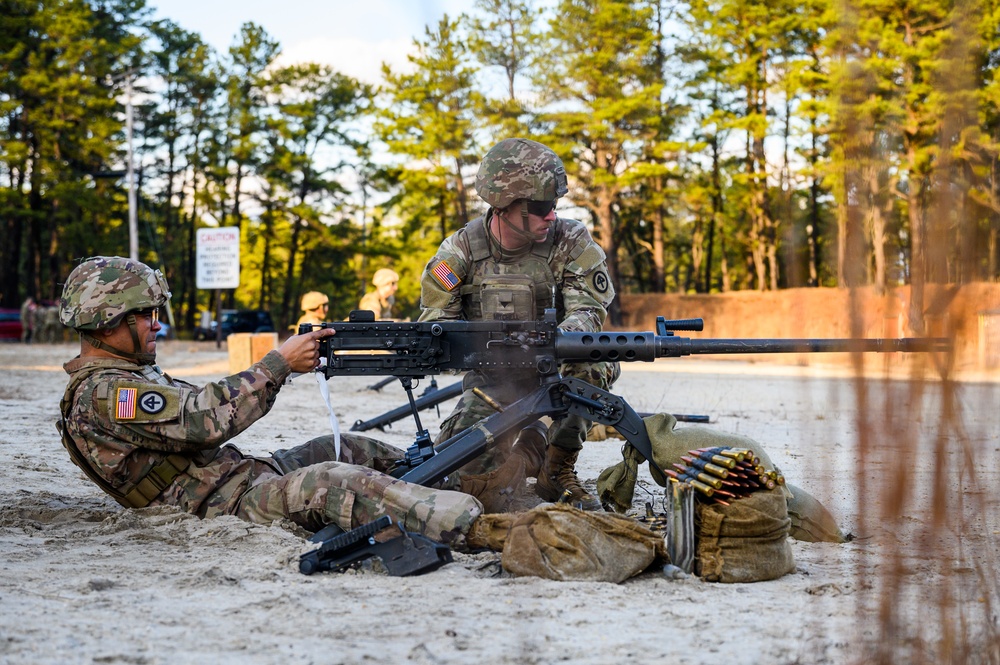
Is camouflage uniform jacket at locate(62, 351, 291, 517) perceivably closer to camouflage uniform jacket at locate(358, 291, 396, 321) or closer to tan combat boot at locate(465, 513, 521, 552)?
tan combat boot at locate(465, 513, 521, 552)

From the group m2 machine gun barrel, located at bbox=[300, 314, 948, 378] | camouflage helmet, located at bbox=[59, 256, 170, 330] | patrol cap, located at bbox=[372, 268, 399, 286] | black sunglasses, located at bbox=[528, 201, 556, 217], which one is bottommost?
m2 machine gun barrel, located at bbox=[300, 314, 948, 378]

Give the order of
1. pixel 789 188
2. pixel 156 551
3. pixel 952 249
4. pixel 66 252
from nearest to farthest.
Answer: pixel 952 249 < pixel 789 188 < pixel 156 551 < pixel 66 252

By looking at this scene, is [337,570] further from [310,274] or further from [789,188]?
[310,274]

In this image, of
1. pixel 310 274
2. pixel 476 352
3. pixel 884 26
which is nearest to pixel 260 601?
pixel 476 352

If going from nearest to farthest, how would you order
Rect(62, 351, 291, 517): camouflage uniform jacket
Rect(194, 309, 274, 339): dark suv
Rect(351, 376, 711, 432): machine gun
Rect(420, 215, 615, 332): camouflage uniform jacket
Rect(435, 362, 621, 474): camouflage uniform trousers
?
Rect(62, 351, 291, 517): camouflage uniform jacket
Rect(435, 362, 621, 474): camouflage uniform trousers
Rect(420, 215, 615, 332): camouflage uniform jacket
Rect(351, 376, 711, 432): machine gun
Rect(194, 309, 274, 339): dark suv

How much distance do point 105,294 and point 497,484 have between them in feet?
6.68

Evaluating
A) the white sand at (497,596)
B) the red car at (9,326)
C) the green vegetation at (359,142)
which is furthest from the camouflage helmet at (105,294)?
the red car at (9,326)

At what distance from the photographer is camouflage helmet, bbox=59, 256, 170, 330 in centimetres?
434

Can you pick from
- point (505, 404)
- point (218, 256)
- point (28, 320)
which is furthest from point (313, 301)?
point (28, 320)

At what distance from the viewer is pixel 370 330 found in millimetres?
4746

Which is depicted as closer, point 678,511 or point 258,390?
point 678,511

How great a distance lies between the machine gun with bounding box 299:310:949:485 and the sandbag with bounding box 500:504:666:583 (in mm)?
1008

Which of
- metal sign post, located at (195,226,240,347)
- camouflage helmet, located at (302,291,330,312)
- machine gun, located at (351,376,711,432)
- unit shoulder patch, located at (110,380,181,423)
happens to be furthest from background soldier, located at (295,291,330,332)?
metal sign post, located at (195,226,240,347)

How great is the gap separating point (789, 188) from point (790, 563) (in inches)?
104
